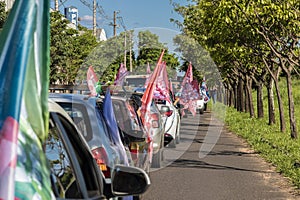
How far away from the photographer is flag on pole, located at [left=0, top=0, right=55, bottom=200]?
2053 mm

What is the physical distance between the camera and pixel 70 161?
11.5 ft

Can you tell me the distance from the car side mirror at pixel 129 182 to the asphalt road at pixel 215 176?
5445 mm

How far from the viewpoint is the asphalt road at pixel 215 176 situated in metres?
9.52

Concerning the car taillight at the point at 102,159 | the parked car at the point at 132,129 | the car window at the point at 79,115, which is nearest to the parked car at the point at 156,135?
the parked car at the point at 132,129

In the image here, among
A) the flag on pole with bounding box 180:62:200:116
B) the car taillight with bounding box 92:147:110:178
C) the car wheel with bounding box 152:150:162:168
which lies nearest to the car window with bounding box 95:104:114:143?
the car taillight with bounding box 92:147:110:178

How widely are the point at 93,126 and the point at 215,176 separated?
5.68 meters

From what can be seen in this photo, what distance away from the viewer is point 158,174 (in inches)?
468

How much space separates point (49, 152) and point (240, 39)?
533 inches

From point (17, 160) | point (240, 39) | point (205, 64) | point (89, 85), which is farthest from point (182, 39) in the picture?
point (17, 160)

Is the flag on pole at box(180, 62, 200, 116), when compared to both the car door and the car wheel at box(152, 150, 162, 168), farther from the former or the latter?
the car door

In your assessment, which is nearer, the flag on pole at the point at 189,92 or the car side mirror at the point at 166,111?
the car side mirror at the point at 166,111

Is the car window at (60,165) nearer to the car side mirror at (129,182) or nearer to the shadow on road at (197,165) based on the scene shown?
the car side mirror at (129,182)

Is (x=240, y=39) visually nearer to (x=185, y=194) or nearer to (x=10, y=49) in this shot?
(x=185, y=194)

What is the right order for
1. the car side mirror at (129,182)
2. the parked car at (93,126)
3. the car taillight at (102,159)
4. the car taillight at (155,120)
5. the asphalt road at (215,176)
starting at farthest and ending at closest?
the car taillight at (155,120) < the asphalt road at (215,176) < the parked car at (93,126) < the car taillight at (102,159) < the car side mirror at (129,182)
